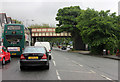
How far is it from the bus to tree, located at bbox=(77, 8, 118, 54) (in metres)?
11.8

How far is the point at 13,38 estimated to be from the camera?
2036cm

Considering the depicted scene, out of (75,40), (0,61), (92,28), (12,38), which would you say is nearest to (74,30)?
(75,40)

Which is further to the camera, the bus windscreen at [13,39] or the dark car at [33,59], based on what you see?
the bus windscreen at [13,39]

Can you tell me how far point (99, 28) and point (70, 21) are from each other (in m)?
23.9

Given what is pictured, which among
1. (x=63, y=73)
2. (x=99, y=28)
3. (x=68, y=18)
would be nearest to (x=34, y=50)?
(x=63, y=73)

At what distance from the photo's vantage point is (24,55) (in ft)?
34.3

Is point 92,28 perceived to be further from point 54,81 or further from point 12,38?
point 54,81

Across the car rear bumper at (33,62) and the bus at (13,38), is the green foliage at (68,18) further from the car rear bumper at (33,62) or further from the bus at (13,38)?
the car rear bumper at (33,62)

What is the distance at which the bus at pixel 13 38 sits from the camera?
66.6 ft

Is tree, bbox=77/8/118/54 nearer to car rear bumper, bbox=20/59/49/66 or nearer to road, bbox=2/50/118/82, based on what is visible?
road, bbox=2/50/118/82

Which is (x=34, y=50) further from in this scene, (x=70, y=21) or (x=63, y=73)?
(x=70, y=21)

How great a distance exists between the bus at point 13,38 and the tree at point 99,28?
1180 cm

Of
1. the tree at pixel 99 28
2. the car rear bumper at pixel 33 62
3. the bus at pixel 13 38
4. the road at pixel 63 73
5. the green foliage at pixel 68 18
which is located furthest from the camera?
the green foliage at pixel 68 18

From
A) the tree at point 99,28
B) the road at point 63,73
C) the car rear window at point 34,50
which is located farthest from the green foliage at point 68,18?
the car rear window at point 34,50
